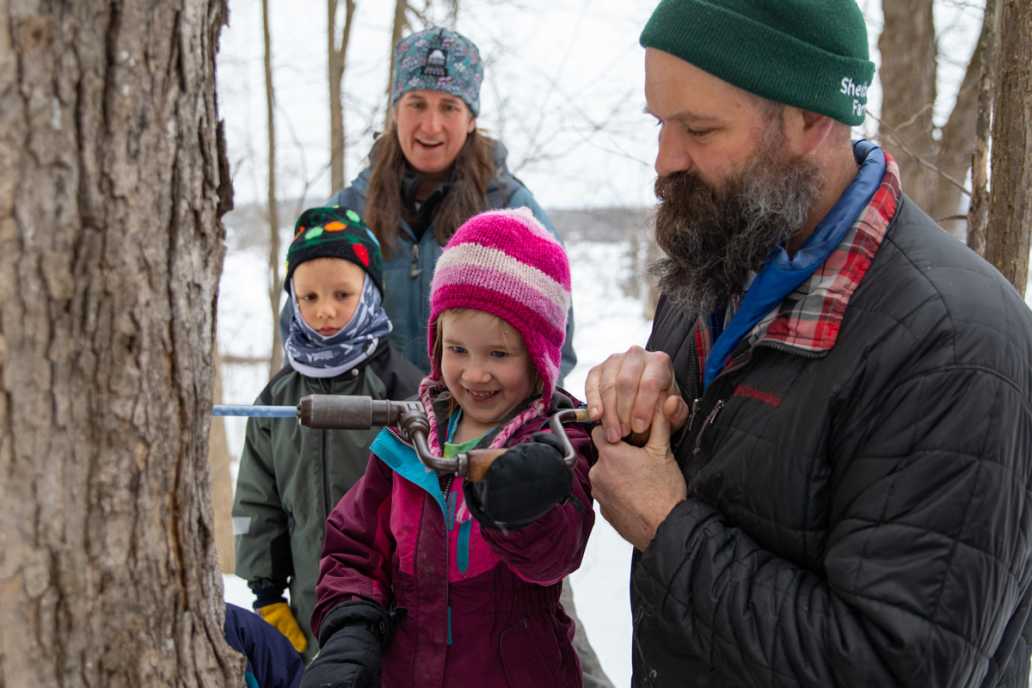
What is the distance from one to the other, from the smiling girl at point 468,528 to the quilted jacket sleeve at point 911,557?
476mm

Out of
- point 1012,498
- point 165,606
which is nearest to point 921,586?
point 1012,498

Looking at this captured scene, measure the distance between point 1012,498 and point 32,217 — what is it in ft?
4.41

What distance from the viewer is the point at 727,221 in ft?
5.35

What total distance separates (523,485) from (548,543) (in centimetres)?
28

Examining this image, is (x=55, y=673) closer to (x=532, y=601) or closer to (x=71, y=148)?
(x=71, y=148)

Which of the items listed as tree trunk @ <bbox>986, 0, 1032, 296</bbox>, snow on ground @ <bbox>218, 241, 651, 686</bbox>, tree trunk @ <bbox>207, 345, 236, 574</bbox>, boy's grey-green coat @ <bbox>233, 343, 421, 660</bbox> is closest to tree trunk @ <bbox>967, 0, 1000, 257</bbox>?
tree trunk @ <bbox>986, 0, 1032, 296</bbox>

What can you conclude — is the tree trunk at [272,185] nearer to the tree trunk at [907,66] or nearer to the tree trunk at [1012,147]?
the tree trunk at [907,66]

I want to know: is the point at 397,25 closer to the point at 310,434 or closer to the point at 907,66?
the point at 907,66

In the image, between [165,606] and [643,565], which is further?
[643,565]

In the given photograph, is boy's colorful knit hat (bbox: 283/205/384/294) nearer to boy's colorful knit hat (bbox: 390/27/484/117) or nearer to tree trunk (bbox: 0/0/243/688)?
boy's colorful knit hat (bbox: 390/27/484/117)

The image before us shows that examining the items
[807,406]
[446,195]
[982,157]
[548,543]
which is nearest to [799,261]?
[807,406]

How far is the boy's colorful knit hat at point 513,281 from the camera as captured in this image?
6.81ft

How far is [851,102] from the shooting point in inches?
62.7

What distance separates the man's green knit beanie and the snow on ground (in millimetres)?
Result: 3388
